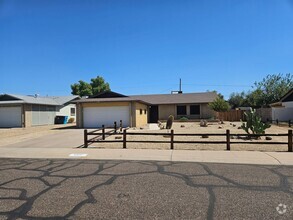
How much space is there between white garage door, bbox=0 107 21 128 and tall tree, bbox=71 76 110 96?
4117 centimetres

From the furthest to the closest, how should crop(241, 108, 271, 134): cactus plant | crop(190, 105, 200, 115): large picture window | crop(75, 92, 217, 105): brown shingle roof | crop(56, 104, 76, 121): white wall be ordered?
crop(56, 104, 76, 121): white wall, crop(75, 92, 217, 105): brown shingle roof, crop(190, 105, 200, 115): large picture window, crop(241, 108, 271, 134): cactus plant

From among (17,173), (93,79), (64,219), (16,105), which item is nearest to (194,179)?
(64,219)

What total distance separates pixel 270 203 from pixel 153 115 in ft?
113

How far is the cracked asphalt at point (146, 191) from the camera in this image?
448 cm

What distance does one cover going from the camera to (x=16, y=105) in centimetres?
3075

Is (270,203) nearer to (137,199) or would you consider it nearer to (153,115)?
(137,199)

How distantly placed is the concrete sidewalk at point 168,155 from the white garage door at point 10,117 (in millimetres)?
20883

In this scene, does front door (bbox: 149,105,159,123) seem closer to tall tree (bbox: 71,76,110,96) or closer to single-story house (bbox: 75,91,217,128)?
single-story house (bbox: 75,91,217,128)

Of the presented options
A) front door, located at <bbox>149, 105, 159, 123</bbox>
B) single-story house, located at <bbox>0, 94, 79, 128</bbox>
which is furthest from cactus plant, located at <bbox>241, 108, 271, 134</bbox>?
single-story house, located at <bbox>0, 94, 79, 128</bbox>

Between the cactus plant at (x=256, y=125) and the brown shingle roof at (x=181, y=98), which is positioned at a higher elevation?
the brown shingle roof at (x=181, y=98)

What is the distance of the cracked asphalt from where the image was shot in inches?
177

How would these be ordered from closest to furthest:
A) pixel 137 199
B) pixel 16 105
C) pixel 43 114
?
1. pixel 137 199
2. pixel 16 105
3. pixel 43 114

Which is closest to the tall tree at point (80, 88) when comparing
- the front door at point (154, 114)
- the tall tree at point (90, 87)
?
the tall tree at point (90, 87)

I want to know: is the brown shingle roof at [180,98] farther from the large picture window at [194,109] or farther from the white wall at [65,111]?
the white wall at [65,111]
